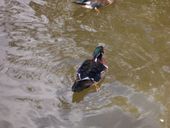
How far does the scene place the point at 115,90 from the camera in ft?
30.1

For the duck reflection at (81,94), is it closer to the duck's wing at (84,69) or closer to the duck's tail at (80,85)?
the duck's tail at (80,85)

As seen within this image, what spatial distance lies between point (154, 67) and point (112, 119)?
2.07m

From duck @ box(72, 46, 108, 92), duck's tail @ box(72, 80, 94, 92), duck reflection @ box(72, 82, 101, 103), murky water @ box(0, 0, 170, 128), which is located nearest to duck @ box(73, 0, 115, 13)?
murky water @ box(0, 0, 170, 128)

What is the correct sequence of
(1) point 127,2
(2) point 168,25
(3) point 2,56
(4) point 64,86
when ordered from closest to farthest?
(4) point 64,86 → (3) point 2,56 → (2) point 168,25 → (1) point 127,2

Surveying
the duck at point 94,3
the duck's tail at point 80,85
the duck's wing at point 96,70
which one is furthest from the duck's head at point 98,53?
the duck at point 94,3

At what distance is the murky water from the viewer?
8.44 meters

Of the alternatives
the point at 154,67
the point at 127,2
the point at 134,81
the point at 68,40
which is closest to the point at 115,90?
the point at 134,81

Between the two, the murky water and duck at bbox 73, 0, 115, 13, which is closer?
the murky water

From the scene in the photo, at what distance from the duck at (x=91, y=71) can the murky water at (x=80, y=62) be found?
0.19m

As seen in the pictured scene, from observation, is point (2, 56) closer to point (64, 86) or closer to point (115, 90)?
point (64, 86)

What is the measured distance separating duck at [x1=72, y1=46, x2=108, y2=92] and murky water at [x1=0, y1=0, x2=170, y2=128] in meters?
0.19

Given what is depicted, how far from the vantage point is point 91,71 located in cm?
936

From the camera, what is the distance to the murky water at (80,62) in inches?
332

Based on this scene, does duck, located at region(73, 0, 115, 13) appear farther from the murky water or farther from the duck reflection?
the duck reflection
